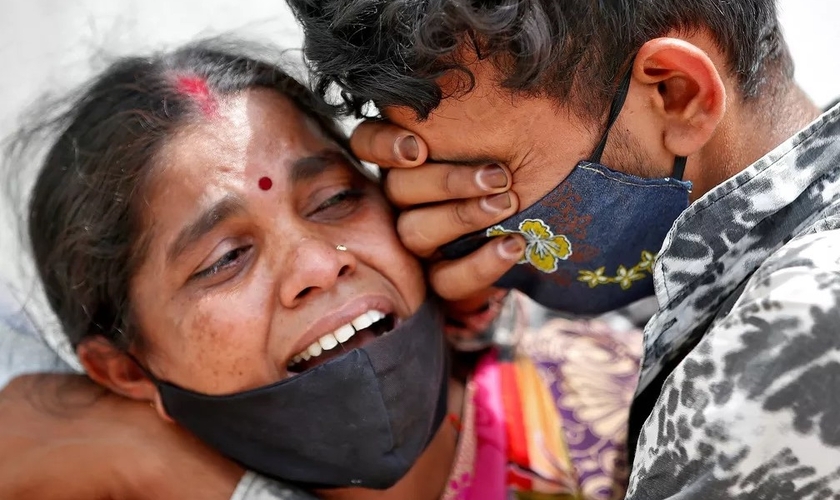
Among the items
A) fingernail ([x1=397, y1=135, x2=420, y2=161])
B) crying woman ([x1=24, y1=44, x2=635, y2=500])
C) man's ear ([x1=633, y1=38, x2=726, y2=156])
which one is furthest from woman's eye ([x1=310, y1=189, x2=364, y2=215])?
man's ear ([x1=633, y1=38, x2=726, y2=156])

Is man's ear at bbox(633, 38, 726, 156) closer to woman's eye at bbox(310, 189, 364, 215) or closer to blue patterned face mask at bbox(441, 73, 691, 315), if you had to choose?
blue patterned face mask at bbox(441, 73, 691, 315)

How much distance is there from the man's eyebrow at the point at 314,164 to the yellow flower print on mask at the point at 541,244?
388 mm

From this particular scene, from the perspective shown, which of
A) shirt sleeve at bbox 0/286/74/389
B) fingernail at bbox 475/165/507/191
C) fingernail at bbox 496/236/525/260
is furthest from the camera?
shirt sleeve at bbox 0/286/74/389

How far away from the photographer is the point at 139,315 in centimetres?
191

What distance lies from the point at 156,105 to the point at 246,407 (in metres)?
0.68

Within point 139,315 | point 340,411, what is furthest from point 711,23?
point 139,315

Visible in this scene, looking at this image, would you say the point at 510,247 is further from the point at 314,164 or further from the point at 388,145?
the point at 314,164

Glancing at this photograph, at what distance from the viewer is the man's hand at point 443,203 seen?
176 cm

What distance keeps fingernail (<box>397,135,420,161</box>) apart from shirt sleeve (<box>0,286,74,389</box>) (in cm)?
112

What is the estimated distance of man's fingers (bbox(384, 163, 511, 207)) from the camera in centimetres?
174

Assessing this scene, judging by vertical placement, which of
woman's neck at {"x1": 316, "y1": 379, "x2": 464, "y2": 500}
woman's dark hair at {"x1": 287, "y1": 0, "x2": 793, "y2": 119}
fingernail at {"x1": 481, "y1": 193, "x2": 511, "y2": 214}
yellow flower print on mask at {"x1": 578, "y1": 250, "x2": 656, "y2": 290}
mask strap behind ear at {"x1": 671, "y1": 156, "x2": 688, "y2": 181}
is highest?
woman's dark hair at {"x1": 287, "y1": 0, "x2": 793, "y2": 119}

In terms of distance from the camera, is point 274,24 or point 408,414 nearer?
point 408,414

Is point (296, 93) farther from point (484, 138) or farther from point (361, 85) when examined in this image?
point (484, 138)

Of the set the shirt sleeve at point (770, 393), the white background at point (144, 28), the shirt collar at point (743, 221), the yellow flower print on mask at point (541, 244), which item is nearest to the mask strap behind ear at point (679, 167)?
the shirt collar at point (743, 221)
